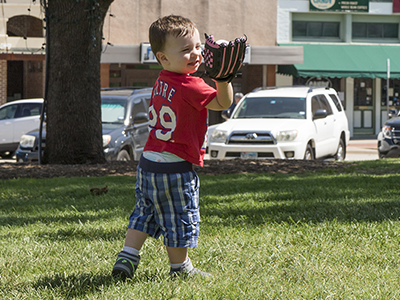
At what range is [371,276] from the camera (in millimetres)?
3240

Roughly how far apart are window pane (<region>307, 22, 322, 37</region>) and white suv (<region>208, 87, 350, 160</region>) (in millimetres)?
14065

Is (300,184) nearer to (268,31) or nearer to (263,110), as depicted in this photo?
(263,110)

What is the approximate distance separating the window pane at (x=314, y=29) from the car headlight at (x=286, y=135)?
17490 millimetres

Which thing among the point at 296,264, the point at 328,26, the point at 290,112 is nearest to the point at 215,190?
the point at 296,264

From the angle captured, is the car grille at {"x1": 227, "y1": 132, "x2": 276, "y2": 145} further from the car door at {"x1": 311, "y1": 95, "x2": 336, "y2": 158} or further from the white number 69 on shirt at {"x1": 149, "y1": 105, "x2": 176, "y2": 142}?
the white number 69 on shirt at {"x1": 149, "y1": 105, "x2": 176, "y2": 142}

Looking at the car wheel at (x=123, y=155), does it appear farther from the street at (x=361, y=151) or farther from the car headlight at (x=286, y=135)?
the street at (x=361, y=151)

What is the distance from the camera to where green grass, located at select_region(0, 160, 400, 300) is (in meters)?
3.11

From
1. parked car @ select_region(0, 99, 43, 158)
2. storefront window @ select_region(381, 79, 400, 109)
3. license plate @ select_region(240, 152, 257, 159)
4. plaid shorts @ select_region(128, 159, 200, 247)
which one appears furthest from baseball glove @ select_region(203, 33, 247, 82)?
storefront window @ select_region(381, 79, 400, 109)

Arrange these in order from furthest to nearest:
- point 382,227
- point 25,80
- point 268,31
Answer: point 25,80
point 268,31
point 382,227

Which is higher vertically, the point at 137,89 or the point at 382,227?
the point at 137,89

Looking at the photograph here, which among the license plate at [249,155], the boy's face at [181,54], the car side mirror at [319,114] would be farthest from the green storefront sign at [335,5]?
the boy's face at [181,54]

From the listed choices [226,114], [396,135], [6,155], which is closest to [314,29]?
[396,135]

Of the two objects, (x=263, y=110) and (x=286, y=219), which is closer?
(x=286, y=219)

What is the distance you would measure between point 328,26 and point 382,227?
2502 centimetres
